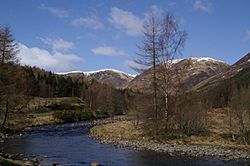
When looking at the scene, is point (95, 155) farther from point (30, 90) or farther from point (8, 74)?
point (30, 90)

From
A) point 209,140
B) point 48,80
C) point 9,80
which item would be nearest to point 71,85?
point 48,80

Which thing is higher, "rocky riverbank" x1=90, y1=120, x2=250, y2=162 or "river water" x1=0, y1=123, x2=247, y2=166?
"rocky riverbank" x1=90, y1=120, x2=250, y2=162

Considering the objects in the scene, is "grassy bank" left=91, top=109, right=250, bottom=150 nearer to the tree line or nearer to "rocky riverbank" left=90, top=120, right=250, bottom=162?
"rocky riverbank" left=90, top=120, right=250, bottom=162

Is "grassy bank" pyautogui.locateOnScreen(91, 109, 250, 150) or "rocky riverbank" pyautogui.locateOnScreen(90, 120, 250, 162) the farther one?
"grassy bank" pyautogui.locateOnScreen(91, 109, 250, 150)

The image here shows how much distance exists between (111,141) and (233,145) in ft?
42.8

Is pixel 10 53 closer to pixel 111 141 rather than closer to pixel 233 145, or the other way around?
pixel 111 141

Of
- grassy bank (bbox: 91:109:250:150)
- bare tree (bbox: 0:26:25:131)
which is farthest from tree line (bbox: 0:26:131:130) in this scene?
grassy bank (bbox: 91:109:250:150)

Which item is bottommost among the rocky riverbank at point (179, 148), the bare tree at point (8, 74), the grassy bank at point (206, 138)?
the rocky riverbank at point (179, 148)

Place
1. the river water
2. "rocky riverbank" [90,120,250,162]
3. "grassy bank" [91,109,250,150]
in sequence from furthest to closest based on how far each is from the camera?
"grassy bank" [91,109,250,150] < "rocky riverbank" [90,120,250,162] < the river water

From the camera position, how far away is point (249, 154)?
96.3 ft

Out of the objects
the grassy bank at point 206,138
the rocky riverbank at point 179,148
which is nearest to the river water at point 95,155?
the rocky riverbank at point 179,148

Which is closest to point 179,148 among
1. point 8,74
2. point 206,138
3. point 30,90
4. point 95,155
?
point 206,138

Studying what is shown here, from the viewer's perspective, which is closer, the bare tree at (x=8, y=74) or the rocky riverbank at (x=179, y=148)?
the rocky riverbank at (x=179, y=148)

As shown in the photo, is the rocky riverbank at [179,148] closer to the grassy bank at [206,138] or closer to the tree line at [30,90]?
the grassy bank at [206,138]
